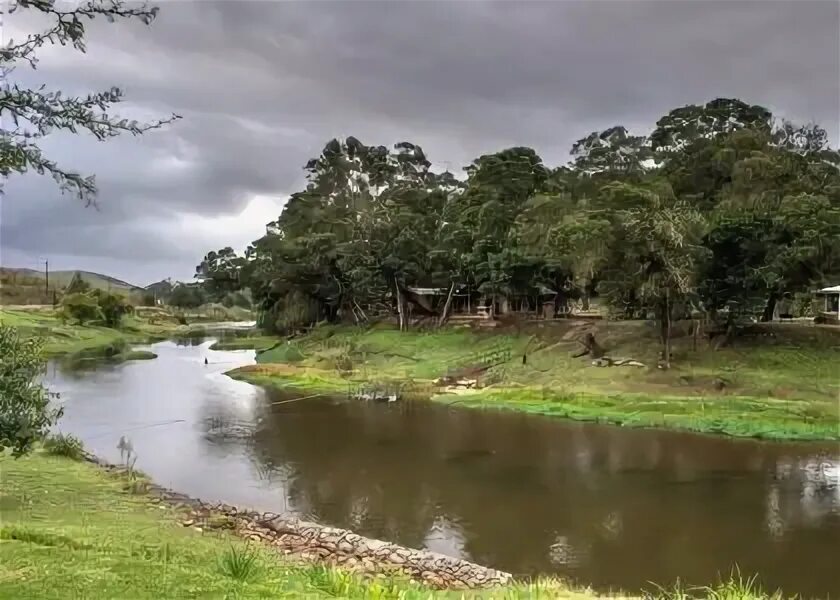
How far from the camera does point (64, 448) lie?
2067 cm

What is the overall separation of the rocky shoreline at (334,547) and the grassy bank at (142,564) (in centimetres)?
62

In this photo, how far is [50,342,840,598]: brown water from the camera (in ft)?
46.9

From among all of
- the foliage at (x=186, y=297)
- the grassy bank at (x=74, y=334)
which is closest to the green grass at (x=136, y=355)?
the grassy bank at (x=74, y=334)

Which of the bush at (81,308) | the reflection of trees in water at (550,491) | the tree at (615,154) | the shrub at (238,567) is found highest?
the tree at (615,154)

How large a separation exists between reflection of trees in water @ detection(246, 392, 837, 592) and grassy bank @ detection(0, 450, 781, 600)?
214 cm

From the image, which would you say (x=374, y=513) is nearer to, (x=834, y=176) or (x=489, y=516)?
(x=489, y=516)

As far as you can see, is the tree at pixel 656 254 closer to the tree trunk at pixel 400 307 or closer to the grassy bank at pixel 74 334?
the tree trunk at pixel 400 307

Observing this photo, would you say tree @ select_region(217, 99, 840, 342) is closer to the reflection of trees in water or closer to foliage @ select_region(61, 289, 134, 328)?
the reflection of trees in water

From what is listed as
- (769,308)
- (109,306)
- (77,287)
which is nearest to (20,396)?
(769,308)

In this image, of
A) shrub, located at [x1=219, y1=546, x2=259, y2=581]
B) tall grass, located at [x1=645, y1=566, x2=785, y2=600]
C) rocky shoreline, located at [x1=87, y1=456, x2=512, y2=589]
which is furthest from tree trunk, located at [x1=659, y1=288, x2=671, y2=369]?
shrub, located at [x1=219, y1=546, x2=259, y2=581]

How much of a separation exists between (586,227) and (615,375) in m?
6.80

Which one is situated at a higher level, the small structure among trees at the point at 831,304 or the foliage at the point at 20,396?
the small structure among trees at the point at 831,304

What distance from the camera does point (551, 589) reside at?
990 cm

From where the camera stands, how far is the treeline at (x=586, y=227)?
32156 millimetres
